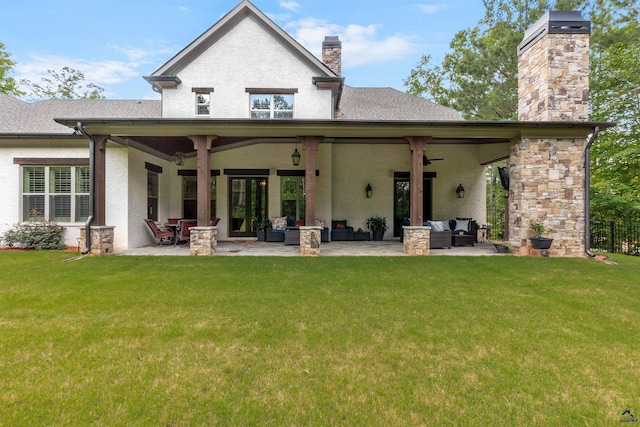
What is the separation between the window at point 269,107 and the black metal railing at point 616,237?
12.0 m

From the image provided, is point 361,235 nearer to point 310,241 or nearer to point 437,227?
point 437,227

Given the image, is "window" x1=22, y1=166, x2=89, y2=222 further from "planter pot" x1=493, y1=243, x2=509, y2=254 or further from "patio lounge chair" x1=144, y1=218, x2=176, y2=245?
"planter pot" x1=493, y1=243, x2=509, y2=254

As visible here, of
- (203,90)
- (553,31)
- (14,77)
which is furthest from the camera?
(14,77)

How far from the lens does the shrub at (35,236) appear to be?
893cm

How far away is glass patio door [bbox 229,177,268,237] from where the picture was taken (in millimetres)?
12141

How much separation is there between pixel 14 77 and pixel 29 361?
2635 cm

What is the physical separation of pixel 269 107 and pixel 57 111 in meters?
8.72

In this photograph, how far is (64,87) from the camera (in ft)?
72.4

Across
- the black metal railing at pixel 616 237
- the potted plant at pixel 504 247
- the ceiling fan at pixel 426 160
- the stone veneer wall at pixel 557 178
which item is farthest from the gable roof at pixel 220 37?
the black metal railing at pixel 616 237

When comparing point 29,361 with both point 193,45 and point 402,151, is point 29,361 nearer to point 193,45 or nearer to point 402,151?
Answer: point 193,45

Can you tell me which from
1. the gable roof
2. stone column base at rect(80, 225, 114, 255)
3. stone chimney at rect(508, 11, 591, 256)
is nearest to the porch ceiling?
stone chimney at rect(508, 11, 591, 256)

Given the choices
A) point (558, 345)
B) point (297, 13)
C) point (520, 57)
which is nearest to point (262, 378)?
point (558, 345)

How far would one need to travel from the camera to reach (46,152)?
30.6ft

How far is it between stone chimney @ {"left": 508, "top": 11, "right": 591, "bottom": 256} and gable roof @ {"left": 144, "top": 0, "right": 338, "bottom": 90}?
6306 mm
